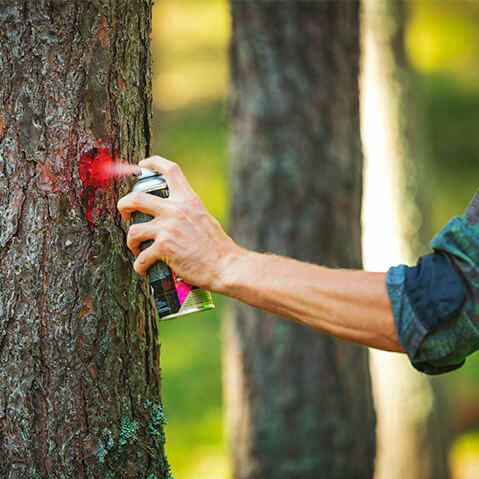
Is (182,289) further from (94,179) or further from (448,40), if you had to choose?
(448,40)

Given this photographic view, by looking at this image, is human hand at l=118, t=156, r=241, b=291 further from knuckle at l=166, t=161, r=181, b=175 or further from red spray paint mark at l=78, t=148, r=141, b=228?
red spray paint mark at l=78, t=148, r=141, b=228

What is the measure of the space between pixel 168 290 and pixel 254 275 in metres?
0.24

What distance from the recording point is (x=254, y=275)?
1.59 meters

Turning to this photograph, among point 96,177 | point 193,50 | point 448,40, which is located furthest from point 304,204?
point 448,40

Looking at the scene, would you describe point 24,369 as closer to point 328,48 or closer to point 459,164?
point 328,48

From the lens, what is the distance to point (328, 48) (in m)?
4.07

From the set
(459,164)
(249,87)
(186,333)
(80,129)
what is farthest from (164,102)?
(80,129)

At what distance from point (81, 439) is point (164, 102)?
41.3 ft

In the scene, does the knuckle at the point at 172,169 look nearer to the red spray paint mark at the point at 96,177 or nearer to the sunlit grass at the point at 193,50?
the red spray paint mark at the point at 96,177

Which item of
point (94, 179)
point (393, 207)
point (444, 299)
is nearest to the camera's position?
point (444, 299)

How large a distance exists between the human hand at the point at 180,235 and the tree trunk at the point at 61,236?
0.18 meters

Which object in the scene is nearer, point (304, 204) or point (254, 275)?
point (254, 275)

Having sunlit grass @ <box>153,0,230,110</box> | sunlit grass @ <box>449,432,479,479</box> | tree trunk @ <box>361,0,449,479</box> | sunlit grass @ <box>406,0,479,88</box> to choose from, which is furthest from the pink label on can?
sunlit grass @ <box>406,0,479,88</box>

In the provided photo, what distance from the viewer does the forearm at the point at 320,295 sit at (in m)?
1.53
